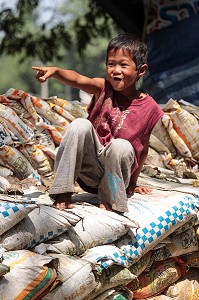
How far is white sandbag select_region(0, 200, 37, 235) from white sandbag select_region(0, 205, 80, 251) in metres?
0.04

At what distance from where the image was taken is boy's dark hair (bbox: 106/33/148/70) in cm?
345

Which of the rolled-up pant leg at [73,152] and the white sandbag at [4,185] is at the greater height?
the rolled-up pant leg at [73,152]

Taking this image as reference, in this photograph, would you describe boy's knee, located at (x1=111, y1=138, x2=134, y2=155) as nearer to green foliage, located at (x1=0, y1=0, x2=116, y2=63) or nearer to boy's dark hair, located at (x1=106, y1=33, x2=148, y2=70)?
boy's dark hair, located at (x1=106, y1=33, x2=148, y2=70)

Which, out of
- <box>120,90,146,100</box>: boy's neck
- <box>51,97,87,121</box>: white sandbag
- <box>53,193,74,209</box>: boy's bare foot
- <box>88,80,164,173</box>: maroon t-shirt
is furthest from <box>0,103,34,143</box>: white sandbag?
<box>53,193,74,209</box>: boy's bare foot

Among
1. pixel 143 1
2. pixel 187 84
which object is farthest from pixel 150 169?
pixel 143 1

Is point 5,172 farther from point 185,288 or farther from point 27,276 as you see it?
point 27,276

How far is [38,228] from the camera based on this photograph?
2.77m

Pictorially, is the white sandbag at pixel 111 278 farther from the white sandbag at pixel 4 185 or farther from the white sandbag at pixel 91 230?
the white sandbag at pixel 4 185

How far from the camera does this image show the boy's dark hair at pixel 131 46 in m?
3.45

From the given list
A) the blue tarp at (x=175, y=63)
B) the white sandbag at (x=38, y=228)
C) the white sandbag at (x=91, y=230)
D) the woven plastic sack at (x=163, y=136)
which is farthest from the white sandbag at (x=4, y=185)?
the blue tarp at (x=175, y=63)

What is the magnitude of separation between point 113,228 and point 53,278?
0.55 meters

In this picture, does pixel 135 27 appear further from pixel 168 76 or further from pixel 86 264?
pixel 86 264

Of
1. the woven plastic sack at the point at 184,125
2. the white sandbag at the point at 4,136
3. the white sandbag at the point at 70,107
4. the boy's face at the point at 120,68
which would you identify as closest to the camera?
the boy's face at the point at 120,68

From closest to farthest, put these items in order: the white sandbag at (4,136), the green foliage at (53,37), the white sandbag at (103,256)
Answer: the white sandbag at (103,256) < the white sandbag at (4,136) < the green foliage at (53,37)
